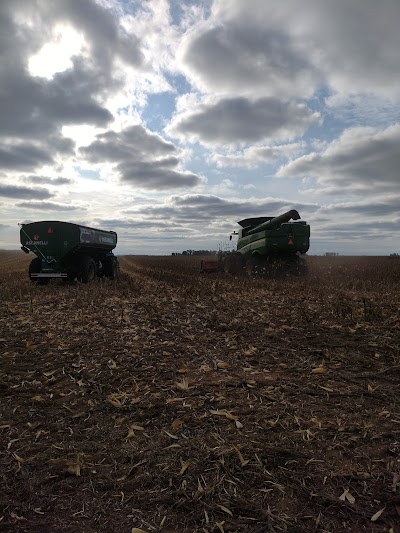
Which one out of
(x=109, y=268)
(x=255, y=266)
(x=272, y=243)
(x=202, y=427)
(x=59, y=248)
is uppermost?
(x=272, y=243)

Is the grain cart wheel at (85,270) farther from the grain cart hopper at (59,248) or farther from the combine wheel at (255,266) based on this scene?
the combine wheel at (255,266)

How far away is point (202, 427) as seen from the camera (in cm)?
371

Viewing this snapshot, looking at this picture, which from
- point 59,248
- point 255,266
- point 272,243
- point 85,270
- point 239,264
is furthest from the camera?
point 239,264

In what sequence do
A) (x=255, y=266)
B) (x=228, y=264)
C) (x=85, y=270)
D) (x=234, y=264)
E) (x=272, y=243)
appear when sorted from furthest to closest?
(x=228, y=264) → (x=234, y=264) → (x=255, y=266) → (x=272, y=243) → (x=85, y=270)

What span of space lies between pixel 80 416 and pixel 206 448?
5.03 ft

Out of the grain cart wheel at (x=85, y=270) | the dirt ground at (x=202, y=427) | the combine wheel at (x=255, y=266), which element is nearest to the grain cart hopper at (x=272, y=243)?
the combine wheel at (x=255, y=266)

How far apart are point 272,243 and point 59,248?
9835 millimetres

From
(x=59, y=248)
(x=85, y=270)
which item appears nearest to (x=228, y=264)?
(x=85, y=270)

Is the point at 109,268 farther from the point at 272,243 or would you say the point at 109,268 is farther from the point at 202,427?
the point at 202,427

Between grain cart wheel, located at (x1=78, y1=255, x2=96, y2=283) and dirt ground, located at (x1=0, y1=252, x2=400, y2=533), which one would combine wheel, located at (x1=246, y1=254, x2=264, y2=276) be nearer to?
grain cart wheel, located at (x1=78, y1=255, x2=96, y2=283)

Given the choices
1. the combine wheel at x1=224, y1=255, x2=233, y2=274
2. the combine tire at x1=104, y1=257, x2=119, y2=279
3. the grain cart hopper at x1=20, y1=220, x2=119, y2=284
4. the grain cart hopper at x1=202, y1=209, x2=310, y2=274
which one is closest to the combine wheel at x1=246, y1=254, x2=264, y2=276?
the grain cart hopper at x1=202, y1=209, x2=310, y2=274

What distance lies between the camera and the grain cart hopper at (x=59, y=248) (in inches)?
634

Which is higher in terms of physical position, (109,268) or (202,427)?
(109,268)

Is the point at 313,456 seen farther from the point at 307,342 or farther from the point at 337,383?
the point at 307,342
